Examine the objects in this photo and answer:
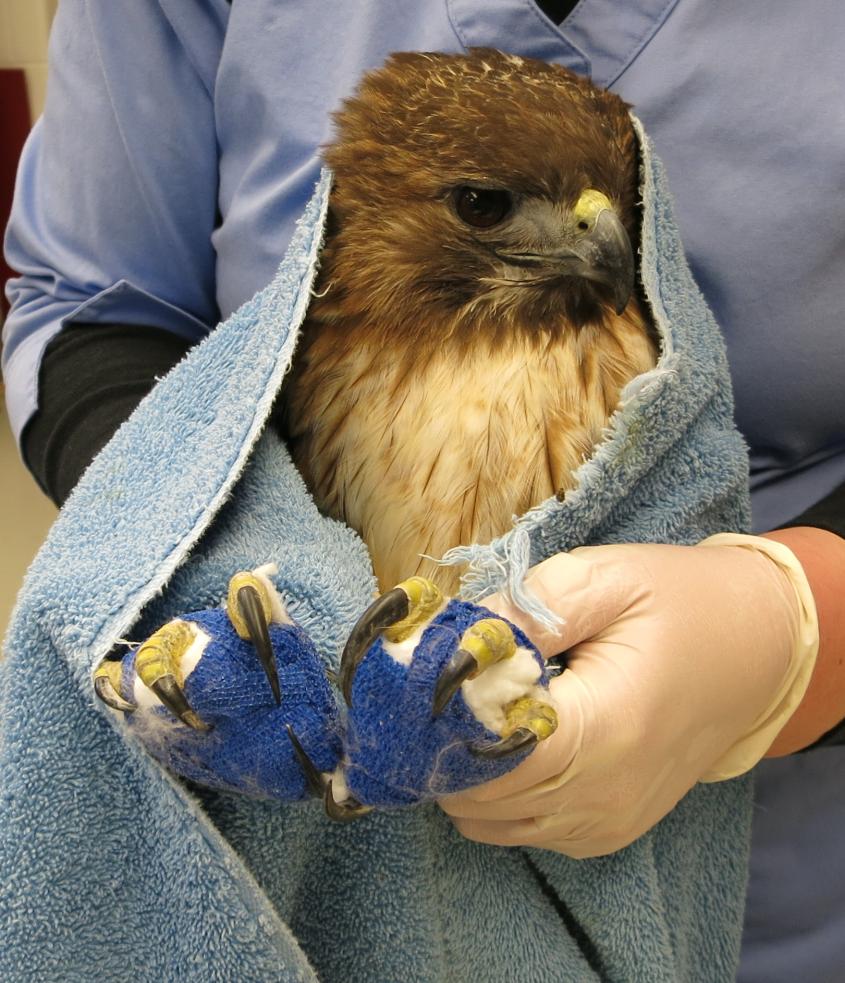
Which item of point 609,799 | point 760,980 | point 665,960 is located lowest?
point 760,980

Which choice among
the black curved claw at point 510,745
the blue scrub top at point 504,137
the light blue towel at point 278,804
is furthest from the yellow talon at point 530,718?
the blue scrub top at point 504,137

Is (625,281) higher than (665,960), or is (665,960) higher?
(625,281)

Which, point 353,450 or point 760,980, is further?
point 760,980

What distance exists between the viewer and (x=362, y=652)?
451 millimetres

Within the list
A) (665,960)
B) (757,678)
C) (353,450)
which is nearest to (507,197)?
(353,450)

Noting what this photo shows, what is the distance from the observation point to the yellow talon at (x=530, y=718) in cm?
46

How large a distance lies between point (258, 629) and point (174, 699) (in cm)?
5

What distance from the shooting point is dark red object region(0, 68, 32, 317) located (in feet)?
5.12

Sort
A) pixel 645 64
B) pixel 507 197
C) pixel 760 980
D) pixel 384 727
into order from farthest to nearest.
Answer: pixel 760 980
pixel 645 64
pixel 507 197
pixel 384 727

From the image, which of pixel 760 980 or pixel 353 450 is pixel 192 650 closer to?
pixel 353 450

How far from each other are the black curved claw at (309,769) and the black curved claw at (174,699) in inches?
1.9

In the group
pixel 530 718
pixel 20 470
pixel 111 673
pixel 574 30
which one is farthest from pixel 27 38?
pixel 530 718

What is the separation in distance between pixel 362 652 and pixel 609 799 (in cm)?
25

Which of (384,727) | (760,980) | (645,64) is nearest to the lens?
(384,727)
